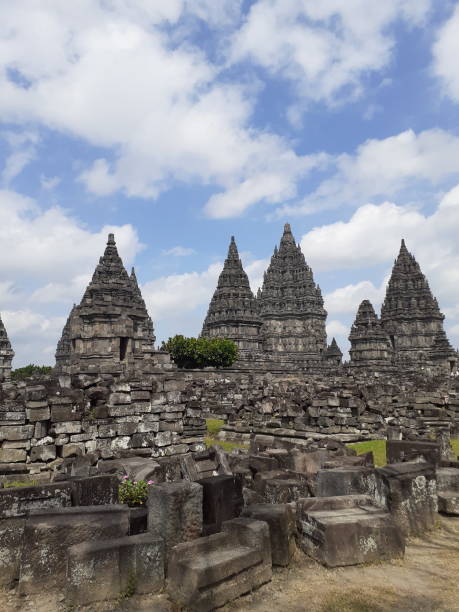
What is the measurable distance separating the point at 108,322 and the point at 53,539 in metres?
33.6

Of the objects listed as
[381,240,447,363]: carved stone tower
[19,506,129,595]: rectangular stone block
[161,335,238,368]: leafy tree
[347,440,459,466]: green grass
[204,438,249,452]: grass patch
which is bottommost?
[347,440,459,466]: green grass

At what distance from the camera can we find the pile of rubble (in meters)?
4.00

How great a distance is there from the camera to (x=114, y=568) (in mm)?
4039

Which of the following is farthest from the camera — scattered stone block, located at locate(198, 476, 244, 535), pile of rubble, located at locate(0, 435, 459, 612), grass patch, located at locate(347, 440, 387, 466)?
grass patch, located at locate(347, 440, 387, 466)

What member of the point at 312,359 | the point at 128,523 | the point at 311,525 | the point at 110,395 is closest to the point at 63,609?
the point at 128,523

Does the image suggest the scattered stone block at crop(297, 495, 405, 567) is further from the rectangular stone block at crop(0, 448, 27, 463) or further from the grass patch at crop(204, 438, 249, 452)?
the grass patch at crop(204, 438, 249, 452)

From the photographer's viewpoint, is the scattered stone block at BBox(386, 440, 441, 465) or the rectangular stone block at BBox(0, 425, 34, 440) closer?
the scattered stone block at BBox(386, 440, 441, 465)

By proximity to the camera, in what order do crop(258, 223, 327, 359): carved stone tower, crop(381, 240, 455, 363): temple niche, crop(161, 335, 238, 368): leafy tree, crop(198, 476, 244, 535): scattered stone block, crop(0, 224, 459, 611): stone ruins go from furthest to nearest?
crop(258, 223, 327, 359): carved stone tower < crop(381, 240, 455, 363): temple niche < crop(161, 335, 238, 368): leafy tree < crop(198, 476, 244, 535): scattered stone block < crop(0, 224, 459, 611): stone ruins

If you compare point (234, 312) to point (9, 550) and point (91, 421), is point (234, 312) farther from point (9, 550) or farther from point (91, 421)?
point (9, 550)

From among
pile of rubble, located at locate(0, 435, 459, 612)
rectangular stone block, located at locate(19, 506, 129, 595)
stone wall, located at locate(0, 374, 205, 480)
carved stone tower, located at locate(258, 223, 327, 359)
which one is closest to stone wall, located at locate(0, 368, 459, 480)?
stone wall, located at locate(0, 374, 205, 480)

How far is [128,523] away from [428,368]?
5660 centimetres

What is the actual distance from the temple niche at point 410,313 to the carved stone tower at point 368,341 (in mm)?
9851

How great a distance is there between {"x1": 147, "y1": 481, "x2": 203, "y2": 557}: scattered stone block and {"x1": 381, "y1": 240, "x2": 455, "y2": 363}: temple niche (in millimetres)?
65830

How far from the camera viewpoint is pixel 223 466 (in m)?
8.30
